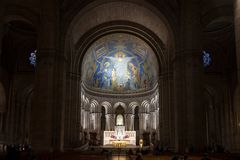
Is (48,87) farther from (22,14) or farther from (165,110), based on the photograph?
(165,110)

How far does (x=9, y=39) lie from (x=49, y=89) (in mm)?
14080

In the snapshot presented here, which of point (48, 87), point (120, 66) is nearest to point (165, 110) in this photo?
point (120, 66)

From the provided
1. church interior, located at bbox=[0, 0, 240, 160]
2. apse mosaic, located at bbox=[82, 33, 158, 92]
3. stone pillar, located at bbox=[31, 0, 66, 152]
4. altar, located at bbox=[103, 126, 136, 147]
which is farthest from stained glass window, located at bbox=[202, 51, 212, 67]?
stone pillar, located at bbox=[31, 0, 66, 152]

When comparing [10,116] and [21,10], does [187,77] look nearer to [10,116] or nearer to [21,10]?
[21,10]

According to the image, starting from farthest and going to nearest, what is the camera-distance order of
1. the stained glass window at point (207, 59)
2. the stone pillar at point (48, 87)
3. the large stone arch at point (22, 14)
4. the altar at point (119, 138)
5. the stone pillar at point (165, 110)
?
the altar at point (119, 138), the stained glass window at point (207, 59), the stone pillar at point (165, 110), the large stone arch at point (22, 14), the stone pillar at point (48, 87)

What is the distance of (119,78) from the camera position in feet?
153

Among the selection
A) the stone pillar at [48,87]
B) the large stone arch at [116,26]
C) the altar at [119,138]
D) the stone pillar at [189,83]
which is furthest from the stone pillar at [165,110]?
the stone pillar at [48,87]

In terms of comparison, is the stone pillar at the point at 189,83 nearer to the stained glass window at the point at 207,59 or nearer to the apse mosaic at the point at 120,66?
the stained glass window at the point at 207,59

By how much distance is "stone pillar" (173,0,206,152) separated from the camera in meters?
22.1

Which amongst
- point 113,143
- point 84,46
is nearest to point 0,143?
point 84,46

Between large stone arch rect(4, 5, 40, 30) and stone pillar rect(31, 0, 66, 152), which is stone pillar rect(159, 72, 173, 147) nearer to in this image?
stone pillar rect(31, 0, 66, 152)

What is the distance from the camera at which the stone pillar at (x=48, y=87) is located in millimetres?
21609

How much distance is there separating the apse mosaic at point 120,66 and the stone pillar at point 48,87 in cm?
1537

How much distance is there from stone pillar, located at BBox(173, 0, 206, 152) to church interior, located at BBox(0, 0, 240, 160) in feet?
0.24
